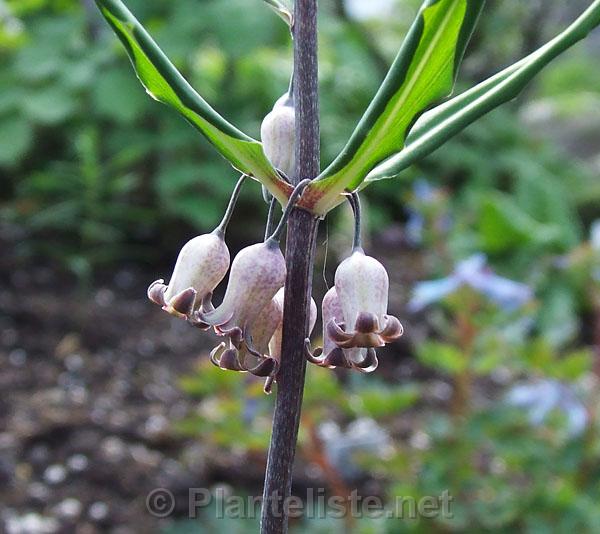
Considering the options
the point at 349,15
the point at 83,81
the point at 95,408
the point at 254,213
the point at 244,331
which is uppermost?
the point at 349,15

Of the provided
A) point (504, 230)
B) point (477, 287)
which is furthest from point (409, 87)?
point (504, 230)

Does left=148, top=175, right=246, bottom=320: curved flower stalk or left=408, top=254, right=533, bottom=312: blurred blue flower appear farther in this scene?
left=408, top=254, right=533, bottom=312: blurred blue flower

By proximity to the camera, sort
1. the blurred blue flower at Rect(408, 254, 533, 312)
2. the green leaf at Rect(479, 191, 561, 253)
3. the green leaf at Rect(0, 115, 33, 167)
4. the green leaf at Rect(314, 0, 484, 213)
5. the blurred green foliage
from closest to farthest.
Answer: the green leaf at Rect(314, 0, 484, 213) < the blurred green foliage < the blurred blue flower at Rect(408, 254, 533, 312) < the green leaf at Rect(0, 115, 33, 167) < the green leaf at Rect(479, 191, 561, 253)

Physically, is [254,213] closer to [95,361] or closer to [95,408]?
[95,361]

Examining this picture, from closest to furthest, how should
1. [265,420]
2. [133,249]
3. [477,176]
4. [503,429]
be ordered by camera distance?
[503,429] → [265,420] → [133,249] → [477,176]

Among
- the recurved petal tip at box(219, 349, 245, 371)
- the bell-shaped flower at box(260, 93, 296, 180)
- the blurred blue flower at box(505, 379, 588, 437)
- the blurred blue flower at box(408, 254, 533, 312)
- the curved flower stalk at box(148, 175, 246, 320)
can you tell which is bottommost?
the recurved petal tip at box(219, 349, 245, 371)

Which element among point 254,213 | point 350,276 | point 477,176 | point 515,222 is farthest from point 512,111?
point 350,276

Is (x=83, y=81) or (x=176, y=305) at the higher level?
(x=83, y=81)

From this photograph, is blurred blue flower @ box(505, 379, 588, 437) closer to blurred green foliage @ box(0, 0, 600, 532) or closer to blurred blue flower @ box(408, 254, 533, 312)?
blurred green foliage @ box(0, 0, 600, 532)

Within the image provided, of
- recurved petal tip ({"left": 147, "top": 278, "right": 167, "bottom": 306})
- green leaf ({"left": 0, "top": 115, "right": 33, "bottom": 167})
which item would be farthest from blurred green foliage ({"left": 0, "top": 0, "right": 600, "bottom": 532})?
recurved petal tip ({"left": 147, "top": 278, "right": 167, "bottom": 306})
